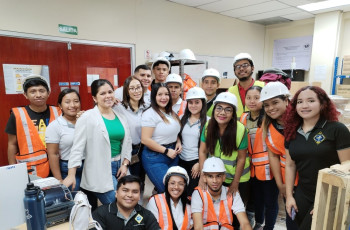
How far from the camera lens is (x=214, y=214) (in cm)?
190

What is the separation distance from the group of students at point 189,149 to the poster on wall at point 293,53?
165 inches

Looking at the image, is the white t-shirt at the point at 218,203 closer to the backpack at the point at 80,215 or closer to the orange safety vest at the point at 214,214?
the orange safety vest at the point at 214,214

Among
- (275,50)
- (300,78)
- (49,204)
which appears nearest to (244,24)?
(275,50)

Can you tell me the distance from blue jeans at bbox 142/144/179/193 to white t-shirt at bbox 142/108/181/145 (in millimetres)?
90

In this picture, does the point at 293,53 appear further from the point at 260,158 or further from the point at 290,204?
the point at 290,204

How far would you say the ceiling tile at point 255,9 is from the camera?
13.9 feet

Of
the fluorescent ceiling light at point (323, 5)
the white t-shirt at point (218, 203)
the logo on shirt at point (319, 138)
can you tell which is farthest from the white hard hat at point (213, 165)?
the fluorescent ceiling light at point (323, 5)

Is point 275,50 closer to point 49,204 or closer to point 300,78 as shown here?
point 300,78

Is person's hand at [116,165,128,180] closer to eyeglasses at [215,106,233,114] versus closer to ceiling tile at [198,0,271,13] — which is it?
eyeglasses at [215,106,233,114]

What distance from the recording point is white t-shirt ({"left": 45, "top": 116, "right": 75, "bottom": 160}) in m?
1.74

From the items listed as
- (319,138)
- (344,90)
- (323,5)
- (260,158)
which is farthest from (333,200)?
(323,5)

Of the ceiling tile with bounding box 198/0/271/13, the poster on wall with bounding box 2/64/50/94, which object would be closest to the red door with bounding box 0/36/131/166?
the poster on wall with bounding box 2/64/50/94

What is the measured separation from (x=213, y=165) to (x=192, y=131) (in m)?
0.41

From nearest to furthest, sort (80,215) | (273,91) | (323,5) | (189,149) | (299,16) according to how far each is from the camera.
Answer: (80,215), (273,91), (189,149), (323,5), (299,16)
